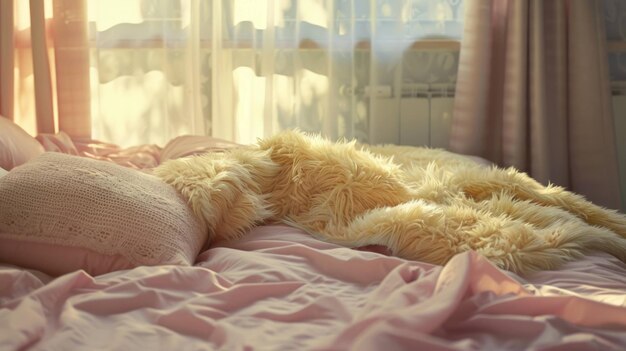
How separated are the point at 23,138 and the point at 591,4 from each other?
6.03 ft

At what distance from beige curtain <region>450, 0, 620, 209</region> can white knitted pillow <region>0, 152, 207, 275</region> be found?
1.49 metres

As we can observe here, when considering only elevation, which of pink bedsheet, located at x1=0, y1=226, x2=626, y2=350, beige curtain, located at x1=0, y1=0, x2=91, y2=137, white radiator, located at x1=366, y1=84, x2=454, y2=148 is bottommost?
pink bedsheet, located at x1=0, y1=226, x2=626, y2=350

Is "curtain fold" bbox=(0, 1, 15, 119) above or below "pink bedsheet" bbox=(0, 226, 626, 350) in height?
above

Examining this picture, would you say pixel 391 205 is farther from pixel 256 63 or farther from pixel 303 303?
pixel 256 63

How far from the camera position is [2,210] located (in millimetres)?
1560

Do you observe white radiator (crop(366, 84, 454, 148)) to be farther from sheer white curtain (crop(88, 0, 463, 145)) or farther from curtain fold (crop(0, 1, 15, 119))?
curtain fold (crop(0, 1, 15, 119))

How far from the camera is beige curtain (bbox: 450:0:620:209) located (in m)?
2.80

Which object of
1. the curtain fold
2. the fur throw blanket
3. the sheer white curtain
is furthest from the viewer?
the sheer white curtain

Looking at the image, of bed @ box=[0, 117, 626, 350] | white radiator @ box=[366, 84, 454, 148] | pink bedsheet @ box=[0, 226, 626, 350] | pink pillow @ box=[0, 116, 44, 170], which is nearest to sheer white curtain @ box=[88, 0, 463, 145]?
white radiator @ box=[366, 84, 454, 148]

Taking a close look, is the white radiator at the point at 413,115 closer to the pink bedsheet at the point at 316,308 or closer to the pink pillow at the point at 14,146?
the pink pillow at the point at 14,146

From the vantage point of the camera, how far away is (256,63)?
290 centimetres

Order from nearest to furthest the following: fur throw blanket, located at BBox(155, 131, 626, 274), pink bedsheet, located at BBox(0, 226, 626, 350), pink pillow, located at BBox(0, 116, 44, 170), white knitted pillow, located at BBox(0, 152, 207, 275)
Answer: pink bedsheet, located at BBox(0, 226, 626, 350) → white knitted pillow, located at BBox(0, 152, 207, 275) → fur throw blanket, located at BBox(155, 131, 626, 274) → pink pillow, located at BBox(0, 116, 44, 170)

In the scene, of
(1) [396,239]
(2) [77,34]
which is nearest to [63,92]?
(2) [77,34]

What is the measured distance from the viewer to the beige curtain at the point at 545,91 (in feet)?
9.20
